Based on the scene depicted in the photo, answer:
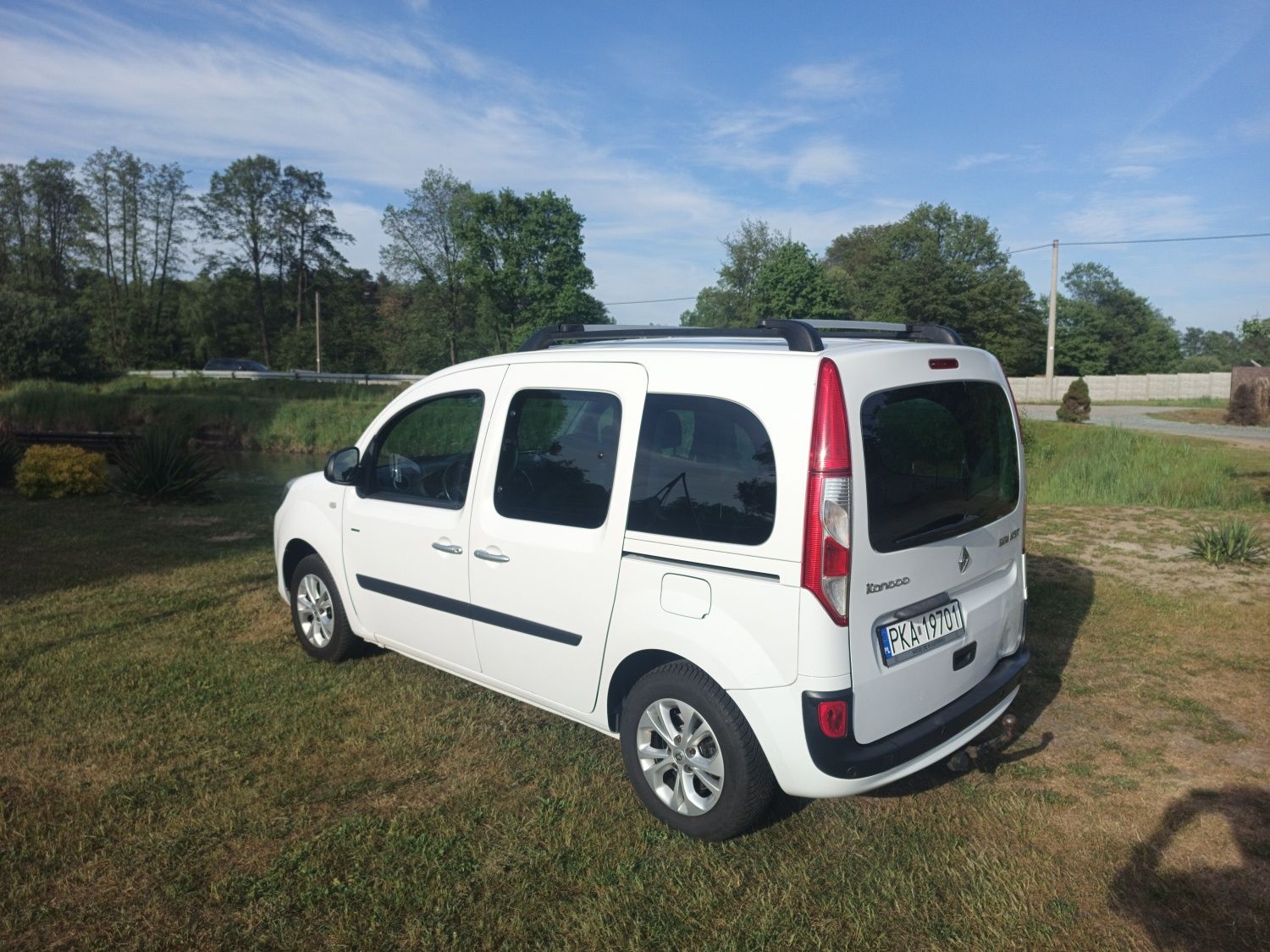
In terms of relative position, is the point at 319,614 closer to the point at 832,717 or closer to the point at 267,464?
the point at 832,717

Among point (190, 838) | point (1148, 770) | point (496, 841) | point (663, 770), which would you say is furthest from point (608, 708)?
point (1148, 770)

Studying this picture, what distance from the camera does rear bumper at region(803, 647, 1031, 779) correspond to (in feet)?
10.2

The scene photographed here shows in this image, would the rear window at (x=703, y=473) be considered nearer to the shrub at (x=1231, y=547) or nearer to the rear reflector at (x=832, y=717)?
the rear reflector at (x=832, y=717)

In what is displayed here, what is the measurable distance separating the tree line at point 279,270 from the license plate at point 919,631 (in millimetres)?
50234

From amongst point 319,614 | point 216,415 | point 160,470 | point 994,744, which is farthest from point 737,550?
point 216,415

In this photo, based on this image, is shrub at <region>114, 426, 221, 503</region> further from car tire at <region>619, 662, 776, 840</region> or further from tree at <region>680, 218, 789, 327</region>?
tree at <region>680, 218, 789, 327</region>

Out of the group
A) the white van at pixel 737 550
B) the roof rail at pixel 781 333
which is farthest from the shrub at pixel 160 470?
the roof rail at pixel 781 333

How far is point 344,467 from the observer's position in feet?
17.0

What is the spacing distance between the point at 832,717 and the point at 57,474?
1225cm

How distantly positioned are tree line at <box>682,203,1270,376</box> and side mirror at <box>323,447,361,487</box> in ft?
146

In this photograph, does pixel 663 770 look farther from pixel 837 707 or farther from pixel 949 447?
pixel 949 447

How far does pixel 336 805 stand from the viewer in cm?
384

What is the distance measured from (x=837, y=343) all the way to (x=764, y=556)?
982 mm

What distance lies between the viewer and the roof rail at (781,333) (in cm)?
338
